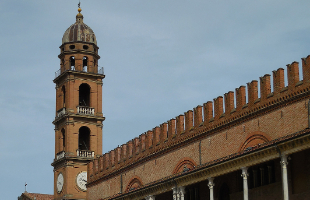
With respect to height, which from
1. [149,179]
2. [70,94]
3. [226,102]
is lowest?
[149,179]

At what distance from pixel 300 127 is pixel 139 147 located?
14.9 m

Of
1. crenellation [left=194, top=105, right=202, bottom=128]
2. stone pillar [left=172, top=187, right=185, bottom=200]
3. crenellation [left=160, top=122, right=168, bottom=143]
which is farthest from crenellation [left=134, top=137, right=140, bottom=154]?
stone pillar [left=172, top=187, right=185, bottom=200]

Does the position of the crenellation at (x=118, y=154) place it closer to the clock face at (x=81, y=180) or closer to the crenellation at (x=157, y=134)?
the crenellation at (x=157, y=134)

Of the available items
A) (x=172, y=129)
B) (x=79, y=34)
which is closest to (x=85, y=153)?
(x=79, y=34)

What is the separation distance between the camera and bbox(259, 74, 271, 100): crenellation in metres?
28.6

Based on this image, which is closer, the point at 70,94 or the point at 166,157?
the point at 166,157

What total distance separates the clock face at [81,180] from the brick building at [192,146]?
0.26 ft

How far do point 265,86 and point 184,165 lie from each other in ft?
25.0

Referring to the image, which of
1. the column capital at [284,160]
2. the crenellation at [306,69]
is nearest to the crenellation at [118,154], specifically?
the crenellation at [306,69]

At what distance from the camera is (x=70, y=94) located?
4916cm

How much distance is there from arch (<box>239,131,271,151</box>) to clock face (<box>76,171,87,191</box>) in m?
21.5

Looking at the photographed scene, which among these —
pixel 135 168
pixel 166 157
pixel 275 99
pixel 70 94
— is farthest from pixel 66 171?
pixel 275 99

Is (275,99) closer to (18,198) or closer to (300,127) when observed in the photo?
(300,127)

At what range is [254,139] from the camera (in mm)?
29156
